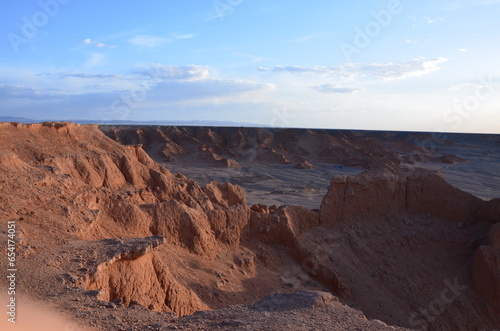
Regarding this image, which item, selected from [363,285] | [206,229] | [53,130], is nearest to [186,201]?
[206,229]

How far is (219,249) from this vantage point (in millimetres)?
11258

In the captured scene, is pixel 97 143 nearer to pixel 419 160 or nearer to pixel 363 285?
pixel 363 285

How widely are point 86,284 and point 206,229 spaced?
5.37 m

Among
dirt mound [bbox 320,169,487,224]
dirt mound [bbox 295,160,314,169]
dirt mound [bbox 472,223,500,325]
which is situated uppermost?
dirt mound [bbox 320,169,487,224]

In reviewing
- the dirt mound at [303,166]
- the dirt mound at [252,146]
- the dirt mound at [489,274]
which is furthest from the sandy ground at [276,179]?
the dirt mound at [489,274]

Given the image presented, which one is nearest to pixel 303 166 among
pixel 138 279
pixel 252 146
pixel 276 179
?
pixel 276 179

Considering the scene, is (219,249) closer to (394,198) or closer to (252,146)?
(394,198)

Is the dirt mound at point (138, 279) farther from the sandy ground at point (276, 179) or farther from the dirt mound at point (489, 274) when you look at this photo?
the sandy ground at point (276, 179)

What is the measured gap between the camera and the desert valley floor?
5676 millimetres

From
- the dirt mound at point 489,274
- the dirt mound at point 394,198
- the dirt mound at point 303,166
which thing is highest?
the dirt mound at point 394,198

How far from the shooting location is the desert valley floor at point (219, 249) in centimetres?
568

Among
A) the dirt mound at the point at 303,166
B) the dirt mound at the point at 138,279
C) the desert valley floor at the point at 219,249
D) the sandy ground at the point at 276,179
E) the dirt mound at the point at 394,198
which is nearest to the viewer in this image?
the desert valley floor at the point at 219,249

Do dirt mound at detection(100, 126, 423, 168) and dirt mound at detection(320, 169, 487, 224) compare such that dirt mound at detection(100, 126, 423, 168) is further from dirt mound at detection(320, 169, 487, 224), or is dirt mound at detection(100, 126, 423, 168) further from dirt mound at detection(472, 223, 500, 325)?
dirt mound at detection(472, 223, 500, 325)

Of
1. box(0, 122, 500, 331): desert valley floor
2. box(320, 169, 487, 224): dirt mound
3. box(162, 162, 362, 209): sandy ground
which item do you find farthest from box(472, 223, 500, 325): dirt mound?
box(162, 162, 362, 209): sandy ground
